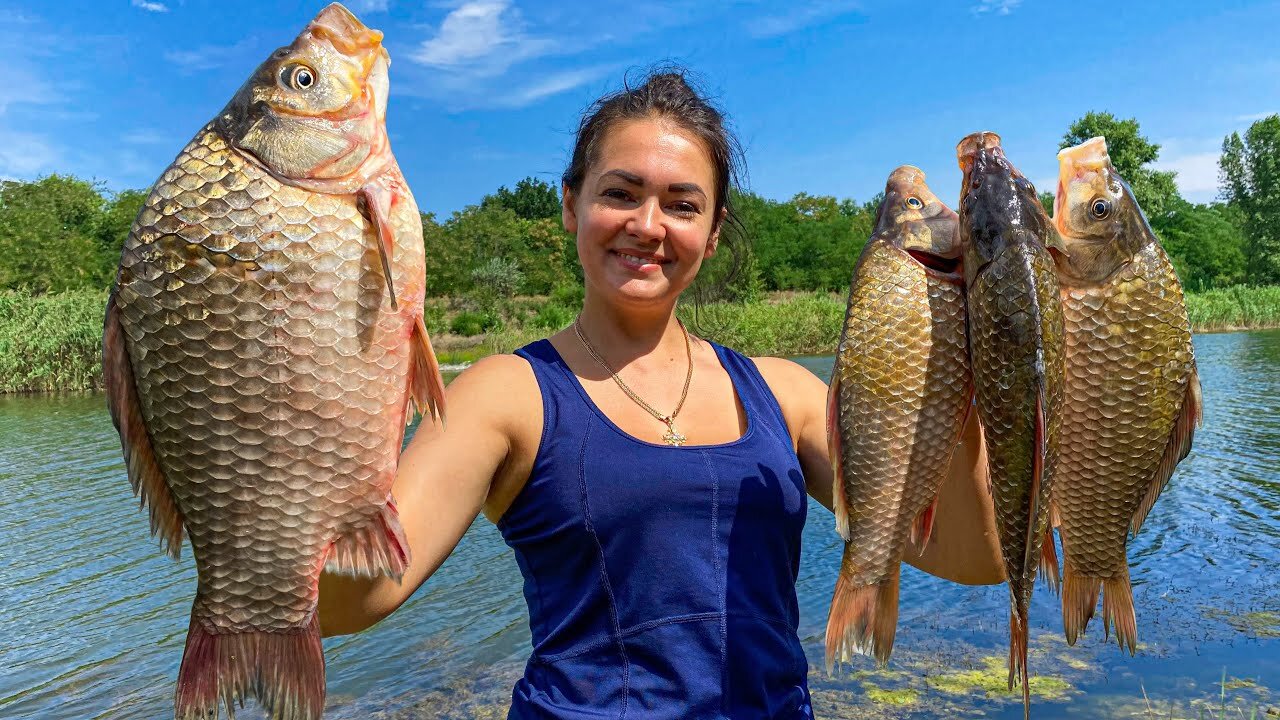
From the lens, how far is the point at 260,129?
1530 mm

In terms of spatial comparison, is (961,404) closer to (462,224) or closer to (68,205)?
(462,224)

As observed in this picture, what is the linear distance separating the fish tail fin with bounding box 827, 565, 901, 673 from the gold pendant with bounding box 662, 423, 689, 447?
0.50 m

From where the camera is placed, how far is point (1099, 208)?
6.20 feet

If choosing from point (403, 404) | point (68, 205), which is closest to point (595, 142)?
point (403, 404)

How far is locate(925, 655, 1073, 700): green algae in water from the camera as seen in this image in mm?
Answer: 6754

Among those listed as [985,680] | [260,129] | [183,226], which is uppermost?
[260,129]

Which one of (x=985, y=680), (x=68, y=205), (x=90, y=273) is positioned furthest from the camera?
(x=68, y=205)

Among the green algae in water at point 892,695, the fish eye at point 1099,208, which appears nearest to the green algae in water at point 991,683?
the green algae in water at point 892,695

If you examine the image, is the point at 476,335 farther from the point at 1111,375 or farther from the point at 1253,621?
the point at 1111,375

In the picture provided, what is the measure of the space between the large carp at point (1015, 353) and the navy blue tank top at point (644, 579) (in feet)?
1.93

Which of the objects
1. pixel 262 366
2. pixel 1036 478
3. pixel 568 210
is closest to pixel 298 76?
pixel 262 366

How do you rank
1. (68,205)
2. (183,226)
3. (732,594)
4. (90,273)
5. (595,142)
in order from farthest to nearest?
(68,205), (90,273), (595,142), (732,594), (183,226)

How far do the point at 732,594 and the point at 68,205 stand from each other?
5979 centimetres

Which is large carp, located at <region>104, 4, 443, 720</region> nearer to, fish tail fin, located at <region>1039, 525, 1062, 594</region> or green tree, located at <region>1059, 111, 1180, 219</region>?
fish tail fin, located at <region>1039, 525, 1062, 594</region>
